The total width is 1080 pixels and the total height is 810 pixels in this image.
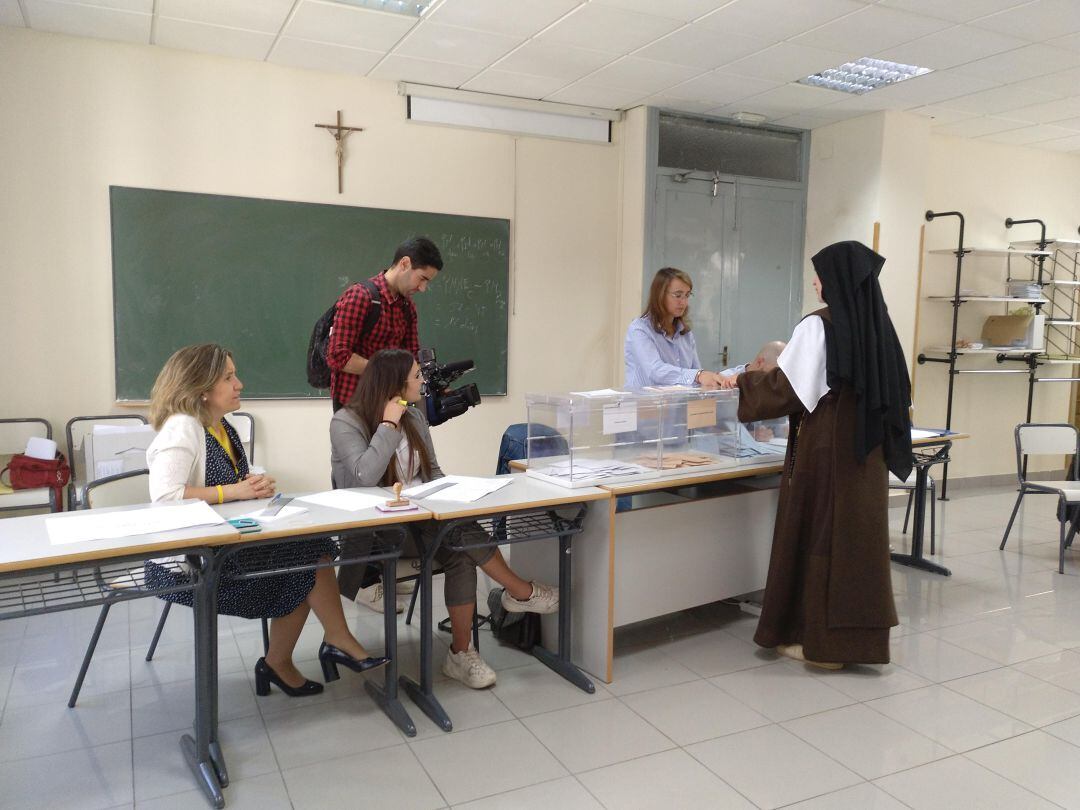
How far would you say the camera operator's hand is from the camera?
9.25ft

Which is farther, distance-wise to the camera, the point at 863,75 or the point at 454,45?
the point at 863,75

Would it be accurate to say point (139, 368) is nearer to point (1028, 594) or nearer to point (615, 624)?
point (615, 624)

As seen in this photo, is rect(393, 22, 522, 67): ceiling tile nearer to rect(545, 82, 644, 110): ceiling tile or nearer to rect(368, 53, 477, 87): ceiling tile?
rect(368, 53, 477, 87): ceiling tile

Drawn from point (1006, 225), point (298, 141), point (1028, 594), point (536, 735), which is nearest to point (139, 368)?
point (298, 141)

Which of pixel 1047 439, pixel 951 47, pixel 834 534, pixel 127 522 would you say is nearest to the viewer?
pixel 127 522

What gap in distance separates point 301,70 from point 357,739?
3687mm

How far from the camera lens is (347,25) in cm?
391

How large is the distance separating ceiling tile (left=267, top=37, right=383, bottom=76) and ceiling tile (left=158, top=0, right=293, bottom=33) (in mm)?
231

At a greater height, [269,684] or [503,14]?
[503,14]

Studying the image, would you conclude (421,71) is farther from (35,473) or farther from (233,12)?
(35,473)

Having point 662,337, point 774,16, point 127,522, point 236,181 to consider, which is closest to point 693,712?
point 662,337

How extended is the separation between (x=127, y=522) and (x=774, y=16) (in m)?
3.51

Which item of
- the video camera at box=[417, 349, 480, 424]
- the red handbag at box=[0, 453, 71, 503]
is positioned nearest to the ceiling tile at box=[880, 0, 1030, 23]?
the video camera at box=[417, 349, 480, 424]

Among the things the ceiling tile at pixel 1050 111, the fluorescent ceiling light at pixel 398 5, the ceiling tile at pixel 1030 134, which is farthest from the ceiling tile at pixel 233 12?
the ceiling tile at pixel 1030 134
